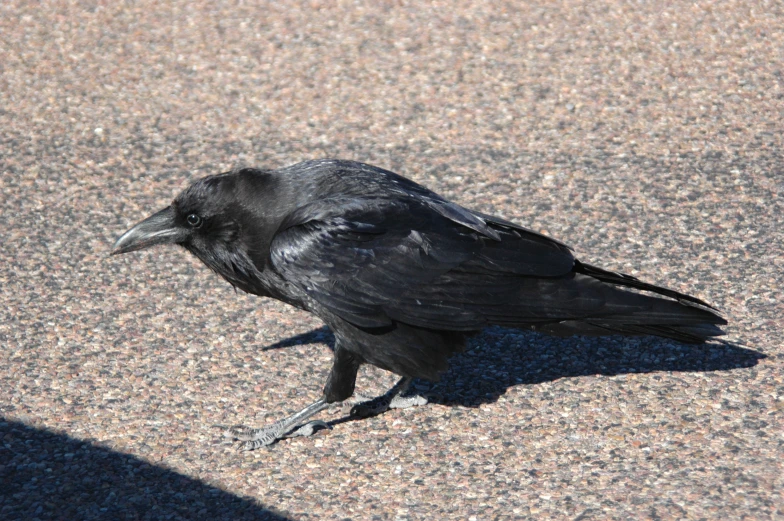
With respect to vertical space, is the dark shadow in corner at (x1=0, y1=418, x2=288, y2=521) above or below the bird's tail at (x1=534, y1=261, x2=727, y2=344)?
below

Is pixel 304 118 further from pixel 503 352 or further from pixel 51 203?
pixel 503 352

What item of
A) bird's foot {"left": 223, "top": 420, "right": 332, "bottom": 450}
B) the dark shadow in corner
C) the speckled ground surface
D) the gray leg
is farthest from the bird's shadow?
the dark shadow in corner

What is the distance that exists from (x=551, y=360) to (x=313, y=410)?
4.67ft

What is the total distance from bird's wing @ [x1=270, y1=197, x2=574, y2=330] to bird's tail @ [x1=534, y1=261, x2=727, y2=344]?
24 centimetres

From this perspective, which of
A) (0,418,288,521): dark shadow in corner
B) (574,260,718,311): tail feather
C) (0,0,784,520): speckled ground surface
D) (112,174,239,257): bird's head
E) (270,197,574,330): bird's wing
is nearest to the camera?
(0,418,288,521): dark shadow in corner

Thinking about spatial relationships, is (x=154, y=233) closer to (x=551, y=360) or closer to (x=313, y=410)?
(x=313, y=410)

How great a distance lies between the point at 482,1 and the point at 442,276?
574 centimetres

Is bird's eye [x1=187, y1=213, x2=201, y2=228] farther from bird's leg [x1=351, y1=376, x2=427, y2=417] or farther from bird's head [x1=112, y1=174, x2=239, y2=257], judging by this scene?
bird's leg [x1=351, y1=376, x2=427, y2=417]

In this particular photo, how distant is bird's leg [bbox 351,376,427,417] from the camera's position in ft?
17.0

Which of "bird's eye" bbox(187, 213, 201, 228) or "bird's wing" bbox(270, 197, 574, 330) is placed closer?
"bird's wing" bbox(270, 197, 574, 330)

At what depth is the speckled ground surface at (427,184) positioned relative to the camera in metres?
4.52

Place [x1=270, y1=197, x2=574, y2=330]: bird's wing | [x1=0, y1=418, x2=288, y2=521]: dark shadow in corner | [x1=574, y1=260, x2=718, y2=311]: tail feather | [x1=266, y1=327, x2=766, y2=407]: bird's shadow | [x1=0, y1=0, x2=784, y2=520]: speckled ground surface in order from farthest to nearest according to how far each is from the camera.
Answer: [x1=266, y1=327, x2=766, y2=407]: bird's shadow → [x1=574, y1=260, x2=718, y2=311]: tail feather → [x1=270, y1=197, x2=574, y2=330]: bird's wing → [x1=0, y1=0, x2=784, y2=520]: speckled ground surface → [x1=0, y1=418, x2=288, y2=521]: dark shadow in corner

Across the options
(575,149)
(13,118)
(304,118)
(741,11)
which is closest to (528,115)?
(575,149)

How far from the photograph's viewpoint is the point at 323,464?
15.5ft
